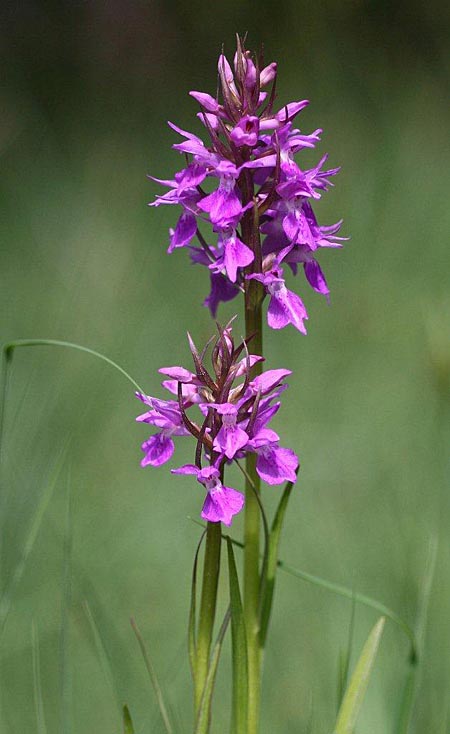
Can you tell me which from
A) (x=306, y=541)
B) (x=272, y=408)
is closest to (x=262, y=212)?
(x=272, y=408)

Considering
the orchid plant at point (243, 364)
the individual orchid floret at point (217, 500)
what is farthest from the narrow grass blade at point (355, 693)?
the individual orchid floret at point (217, 500)

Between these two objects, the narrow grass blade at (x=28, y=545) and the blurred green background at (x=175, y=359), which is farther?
the blurred green background at (x=175, y=359)

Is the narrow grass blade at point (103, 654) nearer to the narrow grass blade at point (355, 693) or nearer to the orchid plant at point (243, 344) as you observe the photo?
the orchid plant at point (243, 344)

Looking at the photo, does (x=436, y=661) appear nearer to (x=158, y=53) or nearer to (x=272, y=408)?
(x=272, y=408)

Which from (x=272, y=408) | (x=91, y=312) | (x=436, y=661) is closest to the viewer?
(x=272, y=408)

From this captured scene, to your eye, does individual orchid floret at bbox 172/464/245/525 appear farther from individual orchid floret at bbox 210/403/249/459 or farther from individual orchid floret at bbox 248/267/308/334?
individual orchid floret at bbox 248/267/308/334

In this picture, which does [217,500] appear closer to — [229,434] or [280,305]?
[229,434]
